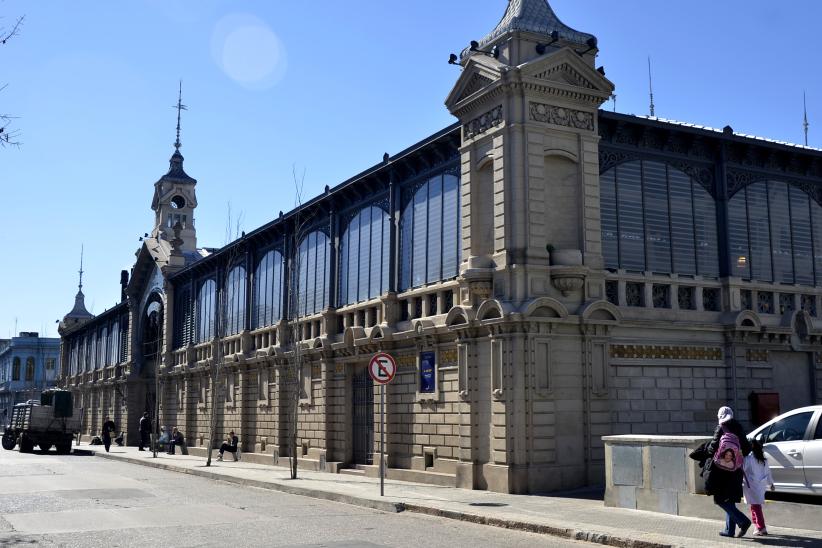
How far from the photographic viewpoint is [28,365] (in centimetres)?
11344

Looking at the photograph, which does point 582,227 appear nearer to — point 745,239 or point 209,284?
point 745,239

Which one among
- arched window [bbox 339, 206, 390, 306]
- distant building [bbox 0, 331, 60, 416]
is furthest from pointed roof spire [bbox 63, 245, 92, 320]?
arched window [bbox 339, 206, 390, 306]

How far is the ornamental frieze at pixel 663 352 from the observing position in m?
20.7

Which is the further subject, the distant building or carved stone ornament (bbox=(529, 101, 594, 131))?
the distant building

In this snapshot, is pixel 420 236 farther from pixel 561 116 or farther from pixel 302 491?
pixel 302 491

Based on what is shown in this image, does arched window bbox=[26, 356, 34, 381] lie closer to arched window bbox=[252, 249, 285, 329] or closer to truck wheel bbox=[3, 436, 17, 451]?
truck wheel bbox=[3, 436, 17, 451]

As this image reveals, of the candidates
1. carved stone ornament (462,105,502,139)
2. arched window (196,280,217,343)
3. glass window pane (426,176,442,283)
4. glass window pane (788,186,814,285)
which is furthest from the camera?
arched window (196,280,217,343)

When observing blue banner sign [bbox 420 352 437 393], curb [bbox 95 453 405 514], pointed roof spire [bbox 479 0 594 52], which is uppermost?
pointed roof spire [bbox 479 0 594 52]

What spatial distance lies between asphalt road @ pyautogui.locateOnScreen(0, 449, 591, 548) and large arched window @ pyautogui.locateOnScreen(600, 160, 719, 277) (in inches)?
358

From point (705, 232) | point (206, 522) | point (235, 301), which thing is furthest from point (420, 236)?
point (235, 301)

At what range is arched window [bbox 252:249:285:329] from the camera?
35000 mm

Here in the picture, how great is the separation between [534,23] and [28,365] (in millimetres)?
107936

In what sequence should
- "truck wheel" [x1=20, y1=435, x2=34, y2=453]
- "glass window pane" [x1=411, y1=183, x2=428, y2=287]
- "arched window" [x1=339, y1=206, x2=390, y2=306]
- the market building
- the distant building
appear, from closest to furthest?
the market building → "glass window pane" [x1=411, y1=183, x2=428, y2=287] → "arched window" [x1=339, y1=206, x2=390, y2=306] → "truck wheel" [x1=20, y1=435, x2=34, y2=453] → the distant building

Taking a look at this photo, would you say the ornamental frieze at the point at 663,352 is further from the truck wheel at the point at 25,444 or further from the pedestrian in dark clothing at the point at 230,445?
the truck wheel at the point at 25,444
